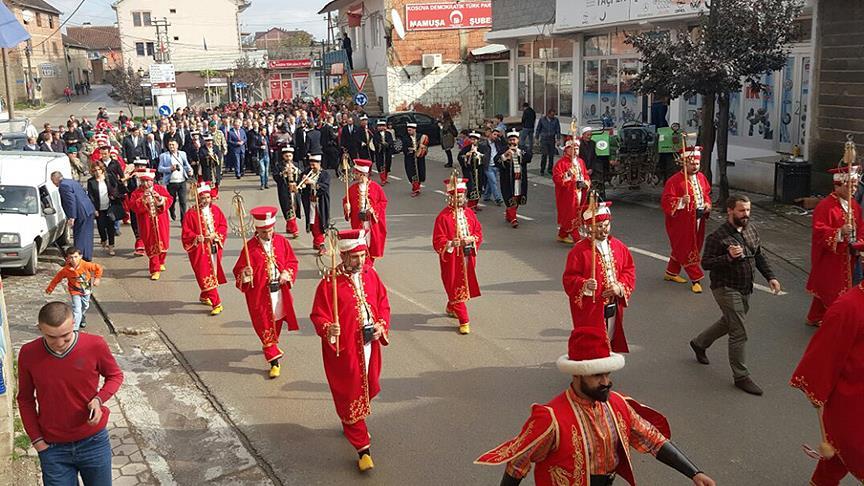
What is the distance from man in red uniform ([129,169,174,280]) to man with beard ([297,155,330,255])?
244cm

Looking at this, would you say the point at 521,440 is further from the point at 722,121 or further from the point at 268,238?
the point at 722,121

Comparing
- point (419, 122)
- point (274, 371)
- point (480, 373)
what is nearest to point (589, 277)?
point (480, 373)

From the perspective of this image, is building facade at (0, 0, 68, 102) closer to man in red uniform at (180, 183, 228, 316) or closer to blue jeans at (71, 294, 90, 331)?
man in red uniform at (180, 183, 228, 316)

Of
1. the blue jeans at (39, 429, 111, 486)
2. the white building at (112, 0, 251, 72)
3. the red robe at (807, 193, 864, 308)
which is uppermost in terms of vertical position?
the white building at (112, 0, 251, 72)

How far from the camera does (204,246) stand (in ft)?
35.9

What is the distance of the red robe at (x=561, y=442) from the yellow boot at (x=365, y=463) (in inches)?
95.3

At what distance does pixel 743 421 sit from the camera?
689cm

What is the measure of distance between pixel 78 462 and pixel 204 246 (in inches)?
233

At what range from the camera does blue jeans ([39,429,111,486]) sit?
16.9ft

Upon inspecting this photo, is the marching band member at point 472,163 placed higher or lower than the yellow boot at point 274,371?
higher

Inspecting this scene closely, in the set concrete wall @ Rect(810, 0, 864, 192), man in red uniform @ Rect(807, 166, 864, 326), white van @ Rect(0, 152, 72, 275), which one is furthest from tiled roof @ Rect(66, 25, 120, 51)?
man in red uniform @ Rect(807, 166, 864, 326)

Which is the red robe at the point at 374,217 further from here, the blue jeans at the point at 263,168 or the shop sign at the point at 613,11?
the blue jeans at the point at 263,168

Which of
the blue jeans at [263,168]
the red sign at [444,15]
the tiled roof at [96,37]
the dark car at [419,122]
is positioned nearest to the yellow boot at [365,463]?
the blue jeans at [263,168]

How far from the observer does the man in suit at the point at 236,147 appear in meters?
24.6
